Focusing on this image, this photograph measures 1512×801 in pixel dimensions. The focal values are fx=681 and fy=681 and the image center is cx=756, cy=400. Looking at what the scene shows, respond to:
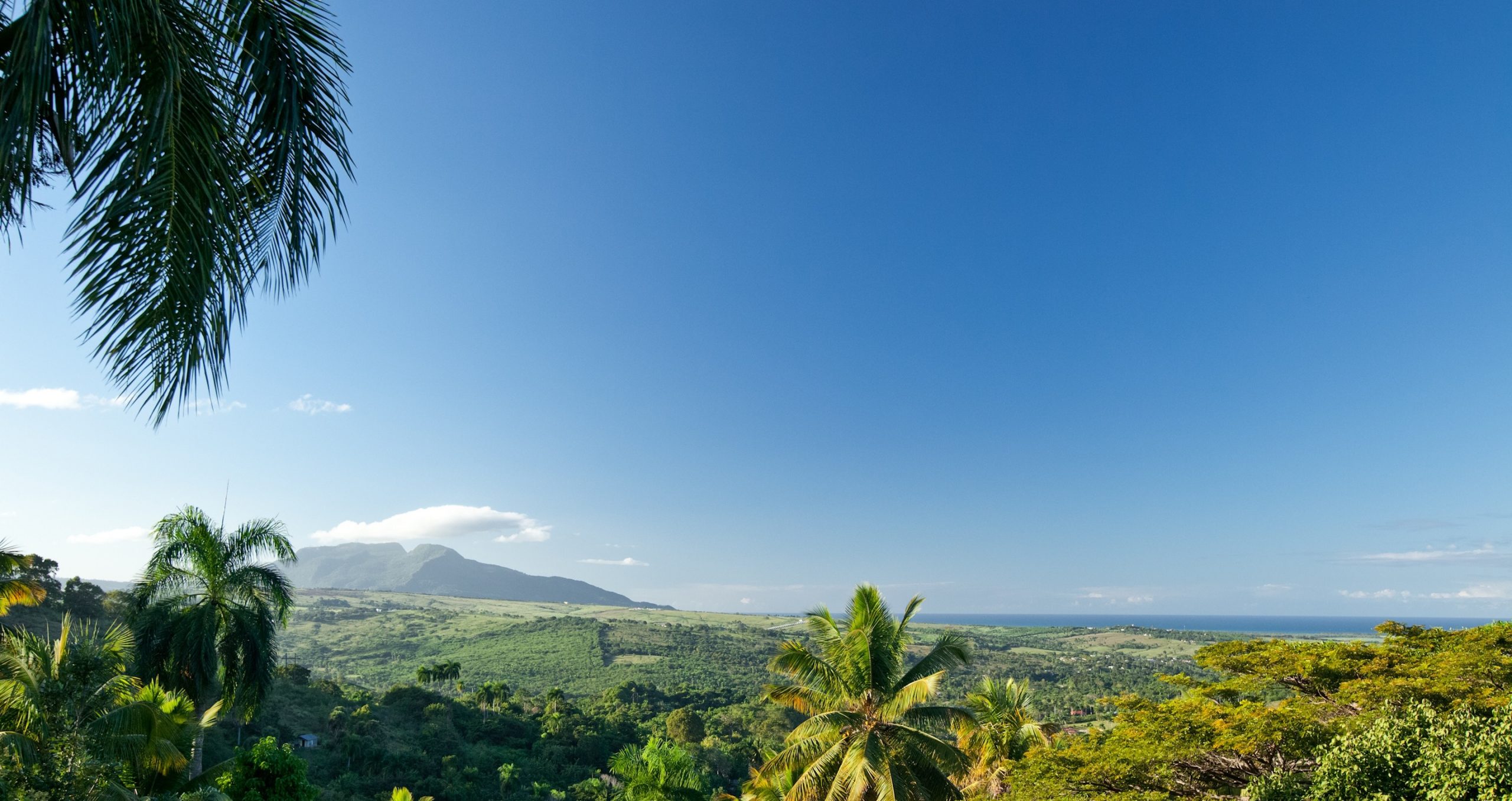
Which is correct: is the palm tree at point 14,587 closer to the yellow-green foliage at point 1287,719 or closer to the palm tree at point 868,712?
the palm tree at point 868,712

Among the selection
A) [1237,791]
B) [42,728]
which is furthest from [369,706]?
[1237,791]

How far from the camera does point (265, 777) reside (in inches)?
606

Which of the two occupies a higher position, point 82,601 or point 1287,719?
point 1287,719

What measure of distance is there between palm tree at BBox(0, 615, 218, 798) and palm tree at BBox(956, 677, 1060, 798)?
2108 cm

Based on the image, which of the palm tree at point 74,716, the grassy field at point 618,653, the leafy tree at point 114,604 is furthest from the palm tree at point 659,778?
the grassy field at point 618,653

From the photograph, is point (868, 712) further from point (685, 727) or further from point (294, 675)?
point (294, 675)

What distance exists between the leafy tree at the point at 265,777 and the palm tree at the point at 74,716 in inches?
114

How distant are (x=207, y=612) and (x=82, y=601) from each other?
4303 cm

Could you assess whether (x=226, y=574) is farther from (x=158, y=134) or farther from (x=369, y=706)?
(x=369, y=706)

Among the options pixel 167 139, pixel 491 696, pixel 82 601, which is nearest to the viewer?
pixel 167 139

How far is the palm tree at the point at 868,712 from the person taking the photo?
50.1 feet

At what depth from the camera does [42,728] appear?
10617 millimetres

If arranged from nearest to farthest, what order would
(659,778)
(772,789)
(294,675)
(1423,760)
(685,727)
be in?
(1423,760)
(772,789)
(659,778)
(294,675)
(685,727)

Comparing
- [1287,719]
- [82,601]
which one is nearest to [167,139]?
[1287,719]
